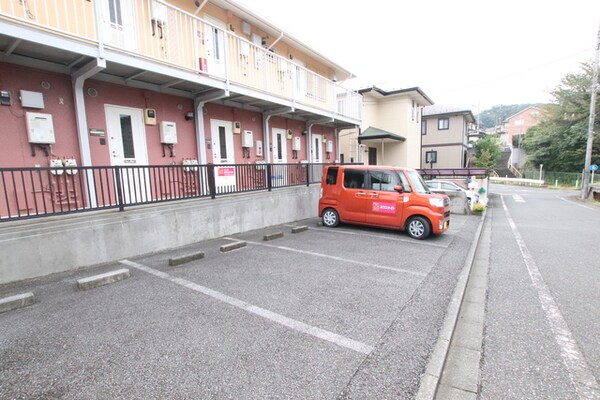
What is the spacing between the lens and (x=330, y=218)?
8156mm

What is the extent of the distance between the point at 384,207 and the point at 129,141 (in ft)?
20.8

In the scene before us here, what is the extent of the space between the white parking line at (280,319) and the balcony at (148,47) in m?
4.05

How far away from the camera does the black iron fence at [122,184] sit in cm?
457

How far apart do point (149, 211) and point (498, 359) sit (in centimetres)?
568

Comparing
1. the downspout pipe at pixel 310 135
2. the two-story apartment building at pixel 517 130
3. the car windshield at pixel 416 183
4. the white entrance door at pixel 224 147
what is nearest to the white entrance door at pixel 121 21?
the white entrance door at pixel 224 147

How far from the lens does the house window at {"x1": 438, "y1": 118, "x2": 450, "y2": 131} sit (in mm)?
24859

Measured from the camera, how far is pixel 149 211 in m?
5.50

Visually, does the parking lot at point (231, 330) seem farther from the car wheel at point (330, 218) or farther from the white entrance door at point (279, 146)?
the white entrance door at point (279, 146)

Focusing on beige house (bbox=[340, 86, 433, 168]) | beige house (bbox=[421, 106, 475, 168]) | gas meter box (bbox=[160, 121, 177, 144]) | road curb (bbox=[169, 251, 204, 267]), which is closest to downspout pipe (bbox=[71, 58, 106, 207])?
gas meter box (bbox=[160, 121, 177, 144])

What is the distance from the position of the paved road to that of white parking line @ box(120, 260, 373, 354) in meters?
1.03

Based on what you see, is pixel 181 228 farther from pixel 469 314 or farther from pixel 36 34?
pixel 469 314

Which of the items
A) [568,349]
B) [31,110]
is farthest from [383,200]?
[31,110]

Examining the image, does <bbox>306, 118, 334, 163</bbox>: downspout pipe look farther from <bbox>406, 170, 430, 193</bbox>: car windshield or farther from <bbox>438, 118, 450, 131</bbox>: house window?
<bbox>438, 118, 450, 131</bbox>: house window

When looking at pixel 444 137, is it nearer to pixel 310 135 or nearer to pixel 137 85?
pixel 310 135
